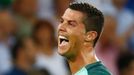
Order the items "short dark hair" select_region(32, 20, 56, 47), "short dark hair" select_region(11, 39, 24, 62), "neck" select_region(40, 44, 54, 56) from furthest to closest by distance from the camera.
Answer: "short dark hair" select_region(32, 20, 56, 47) < "neck" select_region(40, 44, 54, 56) < "short dark hair" select_region(11, 39, 24, 62)

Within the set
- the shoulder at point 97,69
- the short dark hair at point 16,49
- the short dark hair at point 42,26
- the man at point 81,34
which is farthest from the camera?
the short dark hair at point 42,26

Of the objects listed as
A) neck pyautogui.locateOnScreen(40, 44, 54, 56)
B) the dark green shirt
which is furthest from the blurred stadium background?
the dark green shirt

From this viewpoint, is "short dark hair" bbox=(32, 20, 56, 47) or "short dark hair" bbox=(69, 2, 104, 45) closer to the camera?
"short dark hair" bbox=(69, 2, 104, 45)

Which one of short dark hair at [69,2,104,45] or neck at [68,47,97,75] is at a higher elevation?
short dark hair at [69,2,104,45]

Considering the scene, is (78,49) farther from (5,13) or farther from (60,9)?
(60,9)

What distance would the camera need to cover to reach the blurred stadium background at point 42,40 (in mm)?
7922

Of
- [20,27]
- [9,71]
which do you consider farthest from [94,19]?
[20,27]

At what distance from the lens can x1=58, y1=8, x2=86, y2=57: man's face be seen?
4605 millimetres

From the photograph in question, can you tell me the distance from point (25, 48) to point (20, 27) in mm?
415

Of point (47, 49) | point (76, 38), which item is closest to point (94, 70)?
point (76, 38)

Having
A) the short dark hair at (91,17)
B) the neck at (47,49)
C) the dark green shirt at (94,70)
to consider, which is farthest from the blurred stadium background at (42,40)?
the dark green shirt at (94,70)

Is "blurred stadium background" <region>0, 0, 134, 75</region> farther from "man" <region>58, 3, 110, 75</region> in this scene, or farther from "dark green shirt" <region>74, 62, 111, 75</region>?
"dark green shirt" <region>74, 62, 111, 75</region>

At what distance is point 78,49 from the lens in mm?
4676

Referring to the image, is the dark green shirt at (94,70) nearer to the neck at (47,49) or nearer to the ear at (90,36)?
the ear at (90,36)
